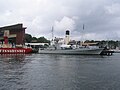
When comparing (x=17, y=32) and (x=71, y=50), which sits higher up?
(x=17, y=32)

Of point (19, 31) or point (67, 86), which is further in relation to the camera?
point (19, 31)

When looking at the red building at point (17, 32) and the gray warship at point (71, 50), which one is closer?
the gray warship at point (71, 50)

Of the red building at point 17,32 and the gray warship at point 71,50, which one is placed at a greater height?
the red building at point 17,32

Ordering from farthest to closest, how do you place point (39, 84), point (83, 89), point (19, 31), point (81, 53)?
1. point (19, 31)
2. point (81, 53)
3. point (39, 84)
4. point (83, 89)

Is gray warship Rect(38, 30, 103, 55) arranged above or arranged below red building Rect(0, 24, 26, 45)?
below

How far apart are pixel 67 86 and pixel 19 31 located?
141001mm

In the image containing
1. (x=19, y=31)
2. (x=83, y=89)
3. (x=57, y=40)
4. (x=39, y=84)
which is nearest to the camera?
(x=83, y=89)

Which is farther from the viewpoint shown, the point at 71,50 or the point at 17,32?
the point at 17,32

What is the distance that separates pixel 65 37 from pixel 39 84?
417ft

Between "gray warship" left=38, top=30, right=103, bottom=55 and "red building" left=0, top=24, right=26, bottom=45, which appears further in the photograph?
"red building" left=0, top=24, right=26, bottom=45

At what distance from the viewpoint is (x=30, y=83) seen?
32.2 meters

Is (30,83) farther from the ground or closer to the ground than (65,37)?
→ closer to the ground

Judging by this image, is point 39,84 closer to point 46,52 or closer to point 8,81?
point 8,81

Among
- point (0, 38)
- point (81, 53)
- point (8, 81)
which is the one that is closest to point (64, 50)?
point (81, 53)
